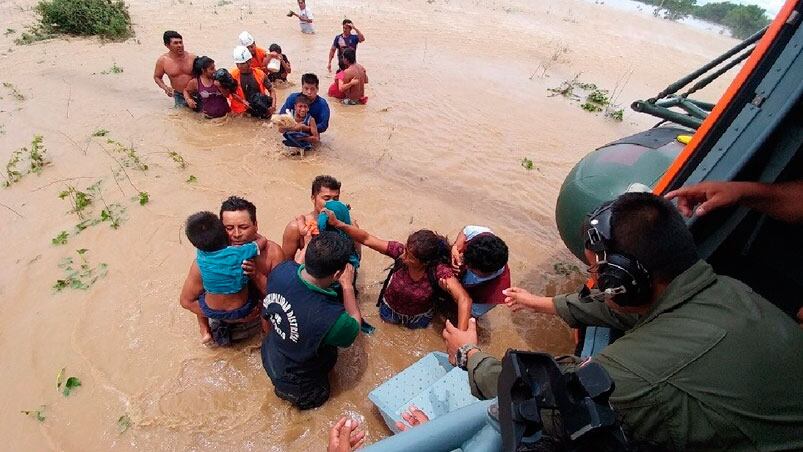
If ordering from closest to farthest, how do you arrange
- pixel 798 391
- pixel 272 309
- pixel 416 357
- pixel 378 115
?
1. pixel 798 391
2. pixel 272 309
3. pixel 416 357
4. pixel 378 115

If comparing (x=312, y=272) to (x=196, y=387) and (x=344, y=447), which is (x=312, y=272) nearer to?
(x=344, y=447)

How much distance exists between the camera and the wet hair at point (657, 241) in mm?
1579

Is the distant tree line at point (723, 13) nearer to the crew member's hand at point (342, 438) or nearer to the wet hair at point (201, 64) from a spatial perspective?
the wet hair at point (201, 64)

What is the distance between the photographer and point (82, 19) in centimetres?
1056

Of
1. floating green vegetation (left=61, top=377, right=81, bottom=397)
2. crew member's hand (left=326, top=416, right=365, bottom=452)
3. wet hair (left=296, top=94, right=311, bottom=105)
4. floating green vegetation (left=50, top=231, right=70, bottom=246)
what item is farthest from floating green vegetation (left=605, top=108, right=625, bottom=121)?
floating green vegetation (left=61, top=377, right=81, bottom=397)

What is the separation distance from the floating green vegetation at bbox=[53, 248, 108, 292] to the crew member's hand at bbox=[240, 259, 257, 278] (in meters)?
1.86

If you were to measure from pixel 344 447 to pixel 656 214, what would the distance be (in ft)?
5.67

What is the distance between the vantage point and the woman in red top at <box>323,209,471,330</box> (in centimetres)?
311

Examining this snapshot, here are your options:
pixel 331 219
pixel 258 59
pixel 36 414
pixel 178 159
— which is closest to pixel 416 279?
pixel 331 219

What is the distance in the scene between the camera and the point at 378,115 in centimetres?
768

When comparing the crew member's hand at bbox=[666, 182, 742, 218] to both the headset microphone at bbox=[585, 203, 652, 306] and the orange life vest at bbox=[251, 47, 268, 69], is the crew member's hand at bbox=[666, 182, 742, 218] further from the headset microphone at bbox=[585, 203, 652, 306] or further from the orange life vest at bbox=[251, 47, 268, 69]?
the orange life vest at bbox=[251, 47, 268, 69]

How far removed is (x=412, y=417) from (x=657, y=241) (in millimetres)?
1638

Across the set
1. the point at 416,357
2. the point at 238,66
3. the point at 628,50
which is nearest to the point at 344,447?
the point at 416,357

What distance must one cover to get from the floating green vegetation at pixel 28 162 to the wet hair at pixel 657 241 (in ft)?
20.6
